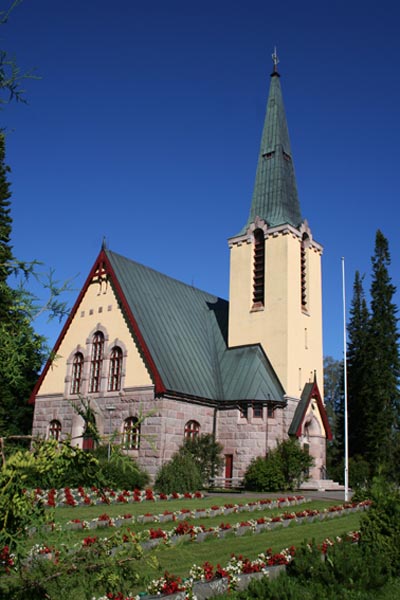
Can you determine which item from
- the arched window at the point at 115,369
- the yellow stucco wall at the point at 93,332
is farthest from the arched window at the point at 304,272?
the arched window at the point at 115,369

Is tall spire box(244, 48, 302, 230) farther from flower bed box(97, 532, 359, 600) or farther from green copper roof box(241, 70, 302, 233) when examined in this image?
flower bed box(97, 532, 359, 600)

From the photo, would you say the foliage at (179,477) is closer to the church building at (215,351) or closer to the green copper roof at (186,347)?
the church building at (215,351)

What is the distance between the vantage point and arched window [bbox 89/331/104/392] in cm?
3009

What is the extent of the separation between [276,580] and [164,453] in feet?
58.7

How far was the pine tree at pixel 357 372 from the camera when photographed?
41844 millimetres

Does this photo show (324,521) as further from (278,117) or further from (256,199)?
(278,117)

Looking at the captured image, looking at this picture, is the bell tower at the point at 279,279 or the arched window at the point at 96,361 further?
the bell tower at the point at 279,279

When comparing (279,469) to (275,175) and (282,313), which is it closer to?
(282,313)

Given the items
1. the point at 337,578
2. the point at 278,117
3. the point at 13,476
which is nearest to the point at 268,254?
the point at 278,117

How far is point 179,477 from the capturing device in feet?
78.4

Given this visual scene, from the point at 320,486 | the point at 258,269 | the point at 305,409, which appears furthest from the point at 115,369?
the point at 320,486

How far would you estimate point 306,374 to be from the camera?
32781 millimetres

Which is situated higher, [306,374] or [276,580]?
[306,374]

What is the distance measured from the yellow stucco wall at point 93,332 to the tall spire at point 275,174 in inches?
403
